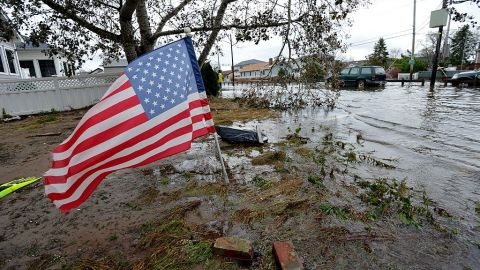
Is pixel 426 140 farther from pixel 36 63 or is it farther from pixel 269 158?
pixel 36 63

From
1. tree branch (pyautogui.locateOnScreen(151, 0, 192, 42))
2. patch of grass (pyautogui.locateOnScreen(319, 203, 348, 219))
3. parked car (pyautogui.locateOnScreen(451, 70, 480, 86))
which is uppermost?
tree branch (pyautogui.locateOnScreen(151, 0, 192, 42))

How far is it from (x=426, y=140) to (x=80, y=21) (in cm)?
951

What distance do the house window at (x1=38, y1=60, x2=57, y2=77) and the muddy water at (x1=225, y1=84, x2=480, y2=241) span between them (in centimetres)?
2658

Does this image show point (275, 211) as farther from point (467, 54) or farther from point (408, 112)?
point (467, 54)

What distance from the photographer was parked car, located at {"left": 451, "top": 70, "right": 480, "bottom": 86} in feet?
60.0

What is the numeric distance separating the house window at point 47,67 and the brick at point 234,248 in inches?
1199

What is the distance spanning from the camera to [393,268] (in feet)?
6.68

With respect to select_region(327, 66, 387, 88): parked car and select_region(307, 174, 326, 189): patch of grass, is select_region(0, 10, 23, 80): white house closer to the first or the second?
select_region(307, 174, 326, 189): patch of grass

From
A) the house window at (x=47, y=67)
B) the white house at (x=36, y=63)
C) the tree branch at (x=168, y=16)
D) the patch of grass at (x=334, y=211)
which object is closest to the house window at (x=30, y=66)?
the white house at (x=36, y=63)

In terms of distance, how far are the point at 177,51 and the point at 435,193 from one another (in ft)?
11.4

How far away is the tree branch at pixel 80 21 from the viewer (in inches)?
282

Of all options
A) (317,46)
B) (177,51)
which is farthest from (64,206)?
(317,46)

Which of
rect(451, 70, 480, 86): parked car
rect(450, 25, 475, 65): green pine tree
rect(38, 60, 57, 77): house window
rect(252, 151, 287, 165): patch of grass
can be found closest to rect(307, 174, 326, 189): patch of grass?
rect(252, 151, 287, 165): patch of grass

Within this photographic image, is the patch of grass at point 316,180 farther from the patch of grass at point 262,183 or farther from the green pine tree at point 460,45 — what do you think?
the green pine tree at point 460,45
